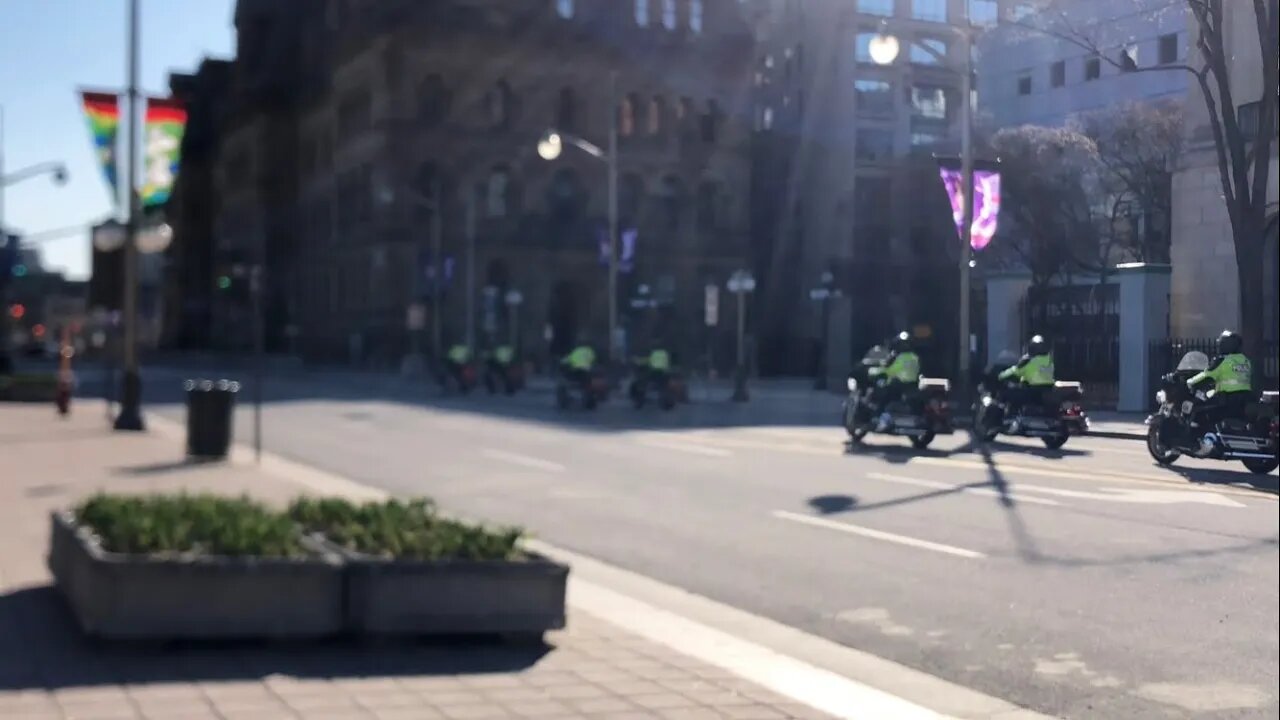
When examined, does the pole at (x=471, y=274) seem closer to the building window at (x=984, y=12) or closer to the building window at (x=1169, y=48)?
the building window at (x=984, y=12)

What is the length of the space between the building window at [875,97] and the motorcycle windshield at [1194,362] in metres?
5.80

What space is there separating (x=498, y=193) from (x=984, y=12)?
66753 millimetres

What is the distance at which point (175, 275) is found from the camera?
133000 millimetres

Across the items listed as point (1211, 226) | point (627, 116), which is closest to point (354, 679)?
point (1211, 226)

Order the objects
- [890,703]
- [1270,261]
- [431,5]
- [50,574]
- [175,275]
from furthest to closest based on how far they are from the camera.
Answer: [175,275] < [431,5] < [50,574] < [890,703] < [1270,261]

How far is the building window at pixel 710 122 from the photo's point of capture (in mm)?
74062

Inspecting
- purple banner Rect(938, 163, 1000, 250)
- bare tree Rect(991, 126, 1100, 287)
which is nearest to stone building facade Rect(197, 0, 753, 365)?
bare tree Rect(991, 126, 1100, 287)

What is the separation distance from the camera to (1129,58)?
4105 mm

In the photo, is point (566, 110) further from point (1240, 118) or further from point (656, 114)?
point (1240, 118)

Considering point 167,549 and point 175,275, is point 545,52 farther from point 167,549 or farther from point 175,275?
point 175,275

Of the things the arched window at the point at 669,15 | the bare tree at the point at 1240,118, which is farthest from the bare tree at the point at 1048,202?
the arched window at the point at 669,15

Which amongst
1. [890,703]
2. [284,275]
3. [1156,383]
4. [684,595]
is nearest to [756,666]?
[890,703]

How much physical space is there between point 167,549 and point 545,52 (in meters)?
63.9

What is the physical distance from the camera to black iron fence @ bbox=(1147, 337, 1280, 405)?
13.1 ft
